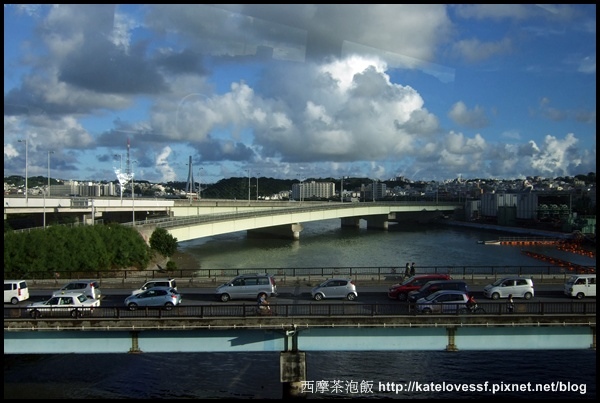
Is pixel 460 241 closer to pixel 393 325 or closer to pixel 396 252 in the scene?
pixel 396 252

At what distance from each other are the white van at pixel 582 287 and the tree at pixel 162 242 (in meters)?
19.1

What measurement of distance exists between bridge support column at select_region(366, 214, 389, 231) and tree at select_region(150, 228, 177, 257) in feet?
112

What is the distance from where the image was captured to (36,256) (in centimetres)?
1894

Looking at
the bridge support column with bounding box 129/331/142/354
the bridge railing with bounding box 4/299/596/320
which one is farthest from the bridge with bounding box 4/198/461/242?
the bridge support column with bounding box 129/331/142/354

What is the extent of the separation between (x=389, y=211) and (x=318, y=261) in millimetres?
30095

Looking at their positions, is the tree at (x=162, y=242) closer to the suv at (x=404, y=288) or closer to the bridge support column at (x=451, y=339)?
the suv at (x=404, y=288)

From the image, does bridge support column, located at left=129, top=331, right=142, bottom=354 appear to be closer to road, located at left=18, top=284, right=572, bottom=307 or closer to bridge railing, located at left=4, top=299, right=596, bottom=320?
bridge railing, located at left=4, top=299, right=596, bottom=320

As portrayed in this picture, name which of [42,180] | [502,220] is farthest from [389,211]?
[42,180]

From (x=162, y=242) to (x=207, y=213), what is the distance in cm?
1522

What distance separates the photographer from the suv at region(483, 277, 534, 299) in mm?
11727

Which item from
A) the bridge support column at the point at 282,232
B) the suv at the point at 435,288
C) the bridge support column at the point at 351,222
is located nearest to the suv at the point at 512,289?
the suv at the point at 435,288

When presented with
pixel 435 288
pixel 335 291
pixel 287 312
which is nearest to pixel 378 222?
pixel 335 291

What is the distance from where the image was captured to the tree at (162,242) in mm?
26125

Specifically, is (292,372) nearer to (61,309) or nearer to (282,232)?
(61,309)
